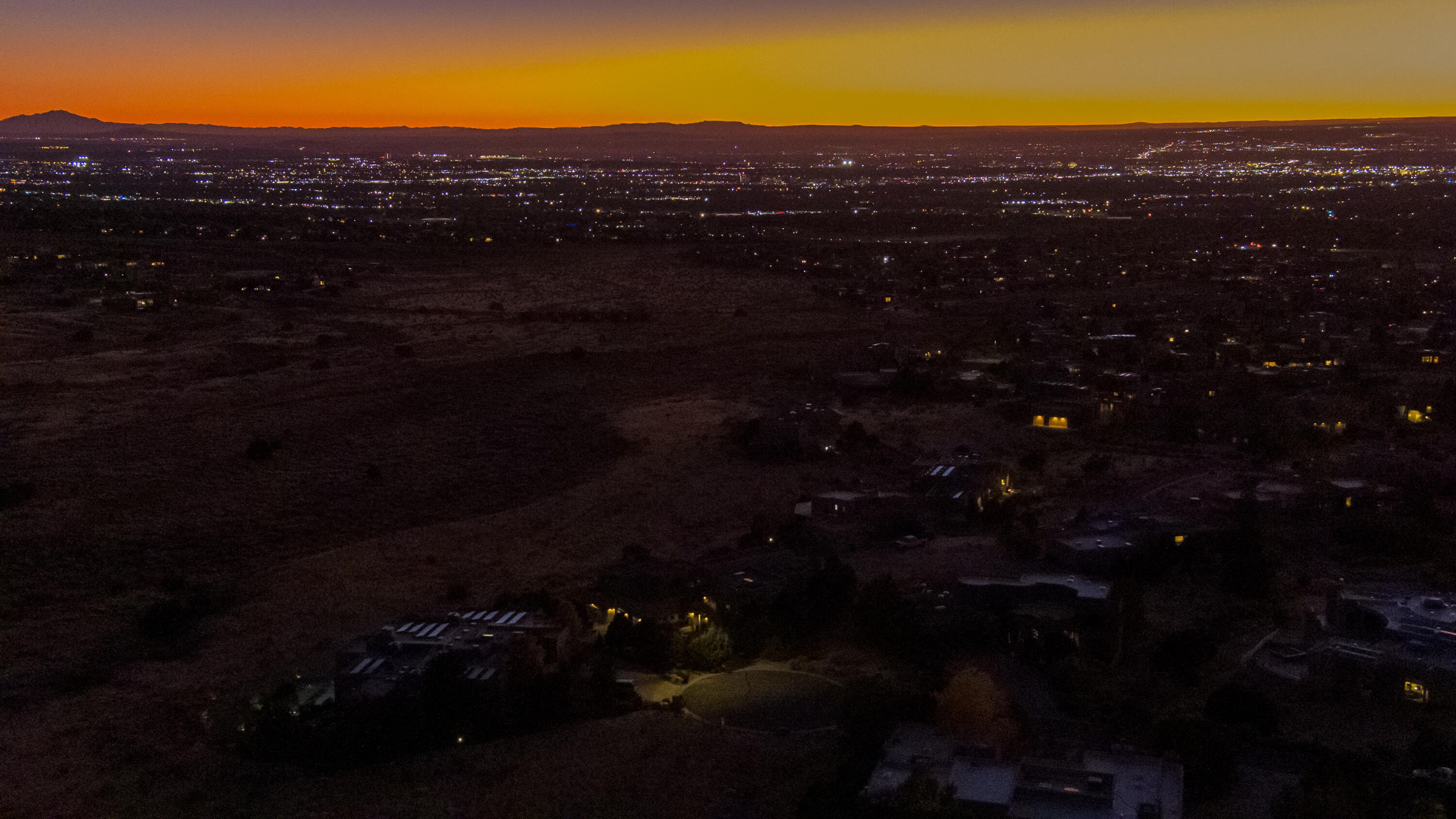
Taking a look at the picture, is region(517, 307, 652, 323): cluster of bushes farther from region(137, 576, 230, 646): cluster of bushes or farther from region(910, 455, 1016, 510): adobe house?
region(137, 576, 230, 646): cluster of bushes

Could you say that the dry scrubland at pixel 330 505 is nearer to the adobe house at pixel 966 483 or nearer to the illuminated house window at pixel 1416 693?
the adobe house at pixel 966 483

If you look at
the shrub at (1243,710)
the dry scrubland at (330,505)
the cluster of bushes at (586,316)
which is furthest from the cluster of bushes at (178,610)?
the cluster of bushes at (586,316)

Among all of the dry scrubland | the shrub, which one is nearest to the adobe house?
the dry scrubland

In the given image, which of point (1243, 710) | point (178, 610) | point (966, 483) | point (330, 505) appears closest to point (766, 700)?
point (1243, 710)

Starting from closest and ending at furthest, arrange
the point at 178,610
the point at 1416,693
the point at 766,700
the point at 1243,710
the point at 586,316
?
the point at 1243,710
the point at 1416,693
the point at 766,700
the point at 178,610
the point at 586,316

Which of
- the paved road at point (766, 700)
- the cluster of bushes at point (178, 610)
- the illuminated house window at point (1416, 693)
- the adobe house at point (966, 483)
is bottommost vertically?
the paved road at point (766, 700)

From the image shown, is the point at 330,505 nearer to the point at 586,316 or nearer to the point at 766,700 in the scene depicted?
the point at 766,700
